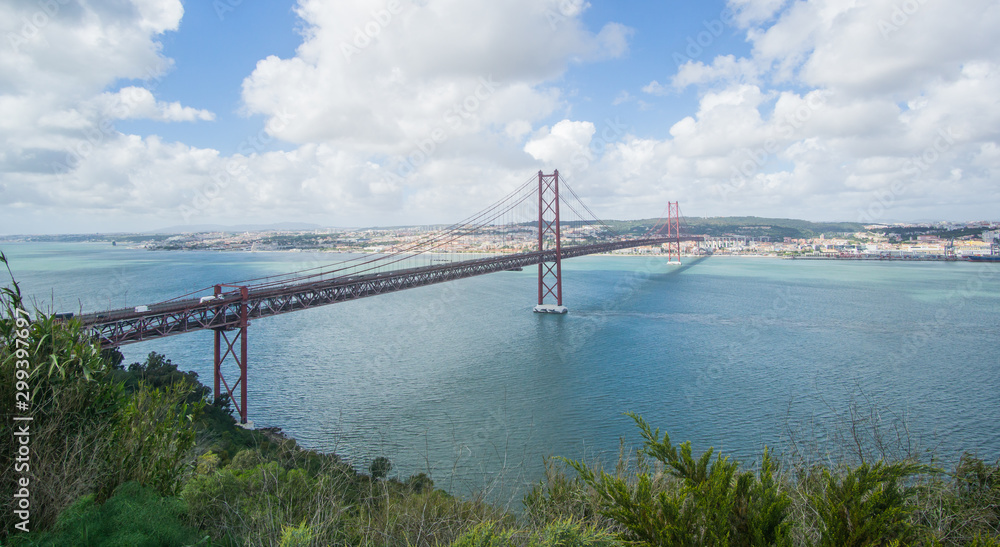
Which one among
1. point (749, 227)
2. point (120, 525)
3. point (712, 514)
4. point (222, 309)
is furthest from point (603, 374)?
point (749, 227)

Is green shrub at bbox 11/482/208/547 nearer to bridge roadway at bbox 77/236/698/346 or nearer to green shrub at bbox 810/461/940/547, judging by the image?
green shrub at bbox 810/461/940/547

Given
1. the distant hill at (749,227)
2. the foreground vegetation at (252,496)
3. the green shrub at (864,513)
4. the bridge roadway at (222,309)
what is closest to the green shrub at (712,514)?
the foreground vegetation at (252,496)

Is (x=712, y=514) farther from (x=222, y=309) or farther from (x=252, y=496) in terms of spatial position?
(x=222, y=309)

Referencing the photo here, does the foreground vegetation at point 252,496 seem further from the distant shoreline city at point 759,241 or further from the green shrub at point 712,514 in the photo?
the distant shoreline city at point 759,241

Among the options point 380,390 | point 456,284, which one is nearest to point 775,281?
point 456,284

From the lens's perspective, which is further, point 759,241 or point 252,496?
point 759,241

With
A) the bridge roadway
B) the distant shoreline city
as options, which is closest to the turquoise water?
the bridge roadway

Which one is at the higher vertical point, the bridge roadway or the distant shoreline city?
the distant shoreline city

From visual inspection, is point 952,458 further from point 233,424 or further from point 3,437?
point 233,424
